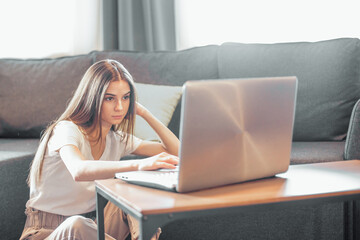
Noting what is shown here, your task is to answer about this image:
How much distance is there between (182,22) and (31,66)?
0.89 metres

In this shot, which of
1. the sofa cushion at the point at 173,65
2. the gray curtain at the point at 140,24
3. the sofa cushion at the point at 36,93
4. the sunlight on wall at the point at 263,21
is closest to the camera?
the sofa cushion at the point at 173,65

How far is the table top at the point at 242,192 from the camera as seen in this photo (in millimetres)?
845

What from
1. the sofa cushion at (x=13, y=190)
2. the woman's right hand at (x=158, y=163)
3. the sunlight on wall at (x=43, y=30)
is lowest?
the sofa cushion at (x=13, y=190)

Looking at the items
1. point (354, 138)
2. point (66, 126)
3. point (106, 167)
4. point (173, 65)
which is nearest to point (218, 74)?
point (173, 65)

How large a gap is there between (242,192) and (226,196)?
2.0 inches

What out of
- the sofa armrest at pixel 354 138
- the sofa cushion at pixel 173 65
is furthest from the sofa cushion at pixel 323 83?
the sofa armrest at pixel 354 138

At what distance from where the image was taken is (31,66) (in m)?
2.48

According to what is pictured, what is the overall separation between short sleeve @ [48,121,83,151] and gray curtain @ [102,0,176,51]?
1.38 meters

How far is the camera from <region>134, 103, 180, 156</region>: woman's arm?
1.62 meters

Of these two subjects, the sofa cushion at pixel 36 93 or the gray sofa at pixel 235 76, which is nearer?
the gray sofa at pixel 235 76

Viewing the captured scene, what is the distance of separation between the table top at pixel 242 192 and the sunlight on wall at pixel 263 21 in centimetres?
157

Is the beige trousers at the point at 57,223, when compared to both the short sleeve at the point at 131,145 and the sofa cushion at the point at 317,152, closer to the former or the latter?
the short sleeve at the point at 131,145

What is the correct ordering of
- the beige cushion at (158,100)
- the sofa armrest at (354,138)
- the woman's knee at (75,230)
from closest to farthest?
1. the woman's knee at (75,230)
2. the sofa armrest at (354,138)
3. the beige cushion at (158,100)

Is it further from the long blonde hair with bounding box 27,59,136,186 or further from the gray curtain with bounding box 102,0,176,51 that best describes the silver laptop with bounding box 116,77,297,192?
the gray curtain with bounding box 102,0,176,51
